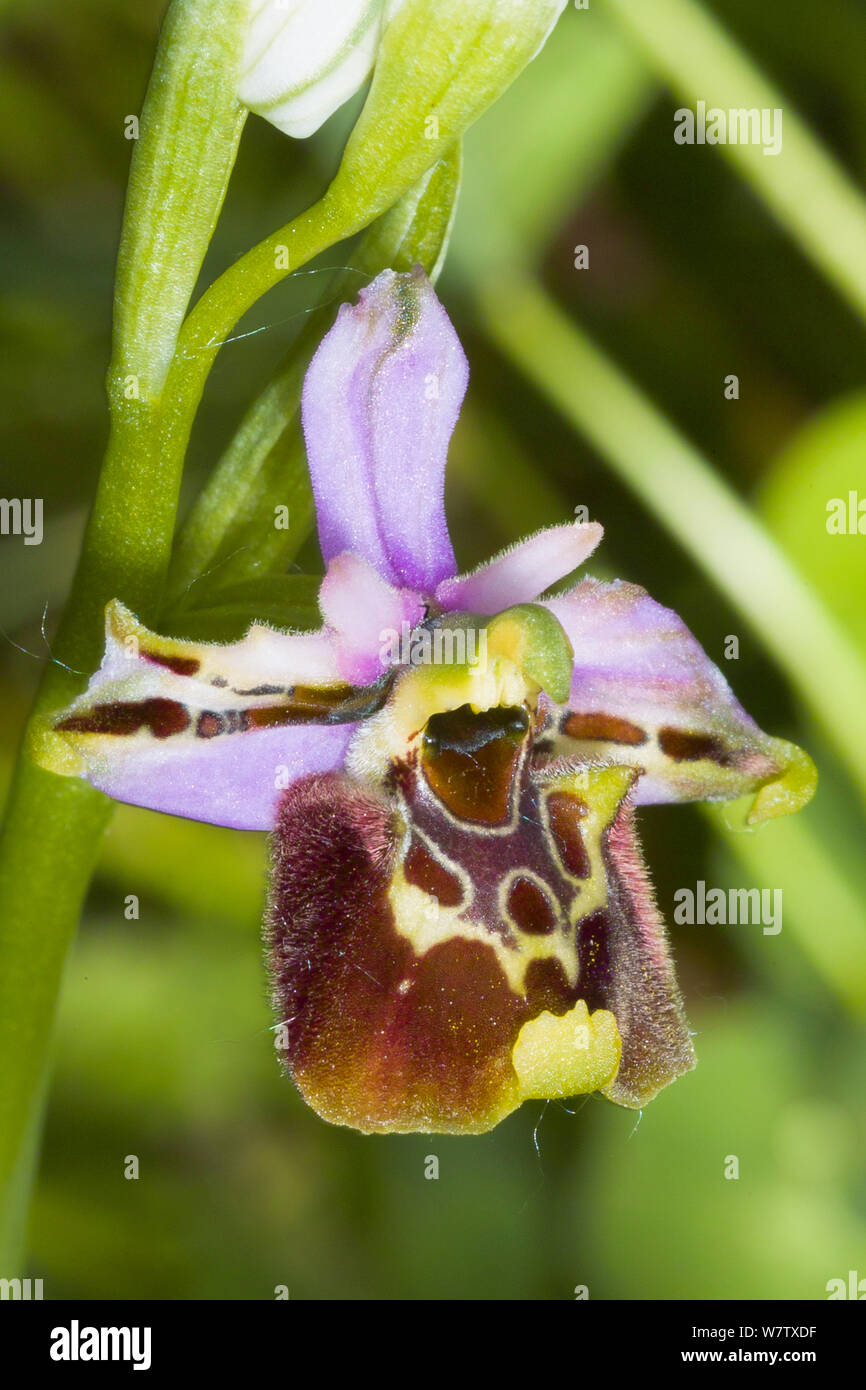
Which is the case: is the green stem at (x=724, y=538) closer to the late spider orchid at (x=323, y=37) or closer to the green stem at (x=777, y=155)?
the green stem at (x=777, y=155)

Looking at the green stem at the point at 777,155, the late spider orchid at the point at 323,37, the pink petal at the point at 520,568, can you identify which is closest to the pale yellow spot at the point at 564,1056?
the pink petal at the point at 520,568

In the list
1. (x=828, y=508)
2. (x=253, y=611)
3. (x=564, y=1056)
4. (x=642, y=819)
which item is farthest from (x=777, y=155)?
(x=564, y=1056)

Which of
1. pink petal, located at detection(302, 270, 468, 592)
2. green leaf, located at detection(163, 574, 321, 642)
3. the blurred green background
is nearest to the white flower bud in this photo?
pink petal, located at detection(302, 270, 468, 592)

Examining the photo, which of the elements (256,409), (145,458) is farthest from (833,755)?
(145,458)

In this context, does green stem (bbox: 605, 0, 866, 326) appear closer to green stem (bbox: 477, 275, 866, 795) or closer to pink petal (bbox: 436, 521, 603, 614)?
green stem (bbox: 477, 275, 866, 795)

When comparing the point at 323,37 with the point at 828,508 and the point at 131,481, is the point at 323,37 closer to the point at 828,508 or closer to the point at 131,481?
the point at 131,481
